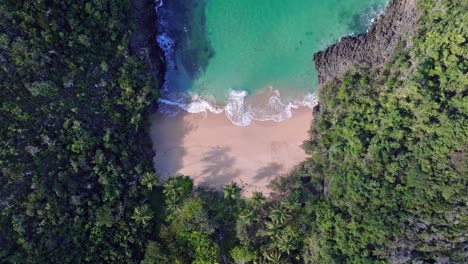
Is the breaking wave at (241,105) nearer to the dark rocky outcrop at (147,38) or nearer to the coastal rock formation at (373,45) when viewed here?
the dark rocky outcrop at (147,38)

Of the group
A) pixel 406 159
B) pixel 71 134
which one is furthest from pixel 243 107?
pixel 71 134

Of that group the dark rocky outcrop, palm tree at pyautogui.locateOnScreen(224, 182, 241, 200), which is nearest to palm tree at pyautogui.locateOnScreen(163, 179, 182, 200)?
palm tree at pyautogui.locateOnScreen(224, 182, 241, 200)

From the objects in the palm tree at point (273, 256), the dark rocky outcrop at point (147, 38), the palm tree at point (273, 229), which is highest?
the dark rocky outcrop at point (147, 38)

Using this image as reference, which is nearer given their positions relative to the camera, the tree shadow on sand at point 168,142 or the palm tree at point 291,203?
the palm tree at point 291,203

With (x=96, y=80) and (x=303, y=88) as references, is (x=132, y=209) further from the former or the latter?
(x=303, y=88)

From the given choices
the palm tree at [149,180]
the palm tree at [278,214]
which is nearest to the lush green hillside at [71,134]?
the palm tree at [149,180]

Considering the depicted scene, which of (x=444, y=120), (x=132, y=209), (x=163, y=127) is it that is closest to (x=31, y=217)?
(x=132, y=209)

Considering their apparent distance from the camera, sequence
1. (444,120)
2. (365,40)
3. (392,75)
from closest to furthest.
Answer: (444,120) < (392,75) < (365,40)
